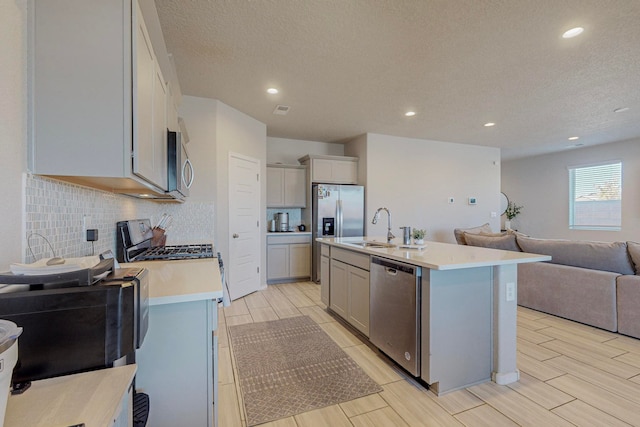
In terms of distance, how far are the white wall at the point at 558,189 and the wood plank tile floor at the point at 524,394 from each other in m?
4.56

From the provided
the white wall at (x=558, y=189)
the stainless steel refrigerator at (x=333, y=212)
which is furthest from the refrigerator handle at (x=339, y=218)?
the white wall at (x=558, y=189)

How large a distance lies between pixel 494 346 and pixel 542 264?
1.88 meters

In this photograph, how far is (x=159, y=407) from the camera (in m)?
1.24

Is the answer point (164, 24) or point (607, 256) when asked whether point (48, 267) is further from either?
point (607, 256)

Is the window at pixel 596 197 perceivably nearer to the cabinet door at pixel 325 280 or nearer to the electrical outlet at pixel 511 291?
the electrical outlet at pixel 511 291

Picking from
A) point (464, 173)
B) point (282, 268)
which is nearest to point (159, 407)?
point (282, 268)

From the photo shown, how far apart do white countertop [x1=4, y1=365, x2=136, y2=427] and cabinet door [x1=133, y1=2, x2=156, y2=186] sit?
729mm

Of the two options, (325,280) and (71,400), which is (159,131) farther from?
(325,280)

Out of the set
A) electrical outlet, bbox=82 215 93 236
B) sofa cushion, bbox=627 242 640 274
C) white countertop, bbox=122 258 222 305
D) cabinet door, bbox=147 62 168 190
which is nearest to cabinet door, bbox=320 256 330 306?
white countertop, bbox=122 258 222 305

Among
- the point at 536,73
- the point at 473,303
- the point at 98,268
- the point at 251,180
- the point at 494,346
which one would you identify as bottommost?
the point at 494,346

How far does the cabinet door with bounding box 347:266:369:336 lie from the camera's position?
267 cm

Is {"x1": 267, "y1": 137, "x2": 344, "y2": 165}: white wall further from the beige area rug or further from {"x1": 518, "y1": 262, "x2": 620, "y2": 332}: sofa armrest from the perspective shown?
{"x1": 518, "y1": 262, "x2": 620, "y2": 332}: sofa armrest

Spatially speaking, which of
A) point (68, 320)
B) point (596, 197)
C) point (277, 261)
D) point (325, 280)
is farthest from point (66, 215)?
point (596, 197)

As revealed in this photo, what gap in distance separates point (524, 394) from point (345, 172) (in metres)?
4.09
